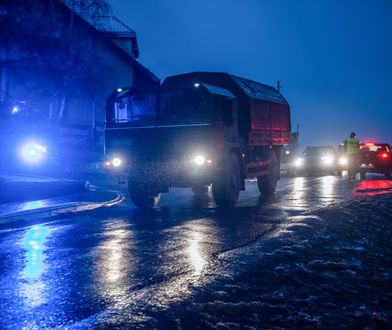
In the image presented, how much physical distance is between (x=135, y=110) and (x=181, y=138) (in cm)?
157

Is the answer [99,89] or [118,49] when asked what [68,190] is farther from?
[118,49]

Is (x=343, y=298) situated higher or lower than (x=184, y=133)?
lower

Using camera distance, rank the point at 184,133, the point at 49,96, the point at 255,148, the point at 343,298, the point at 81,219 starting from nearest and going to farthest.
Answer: the point at 343,298, the point at 81,219, the point at 184,133, the point at 255,148, the point at 49,96

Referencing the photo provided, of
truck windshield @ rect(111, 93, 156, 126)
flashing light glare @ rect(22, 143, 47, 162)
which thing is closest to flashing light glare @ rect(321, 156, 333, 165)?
flashing light glare @ rect(22, 143, 47, 162)

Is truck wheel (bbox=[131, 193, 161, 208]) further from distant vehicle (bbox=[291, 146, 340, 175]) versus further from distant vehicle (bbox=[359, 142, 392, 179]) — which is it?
distant vehicle (bbox=[291, 146, 340, 175])

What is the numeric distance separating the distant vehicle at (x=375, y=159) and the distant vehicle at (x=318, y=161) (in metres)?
3.58

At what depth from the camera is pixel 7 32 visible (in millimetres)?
22250

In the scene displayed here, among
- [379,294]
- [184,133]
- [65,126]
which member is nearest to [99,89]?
[65,126]

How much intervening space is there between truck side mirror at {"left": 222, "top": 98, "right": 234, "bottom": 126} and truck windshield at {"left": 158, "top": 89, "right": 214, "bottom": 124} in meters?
0.38

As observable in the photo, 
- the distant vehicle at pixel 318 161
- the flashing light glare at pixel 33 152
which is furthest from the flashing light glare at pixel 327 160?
the flashing light glare at pixel 33 152

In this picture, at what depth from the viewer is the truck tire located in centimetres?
1106

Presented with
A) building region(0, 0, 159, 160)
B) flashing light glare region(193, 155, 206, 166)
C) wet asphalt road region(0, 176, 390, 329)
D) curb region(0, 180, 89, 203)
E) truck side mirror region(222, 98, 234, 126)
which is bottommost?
wet asphalt road region(0, 176, 390, 329)

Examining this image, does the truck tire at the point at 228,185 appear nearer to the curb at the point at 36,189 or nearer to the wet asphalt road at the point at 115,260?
the wet asphalt road at the point at 115,260

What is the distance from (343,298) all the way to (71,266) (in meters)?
3.17
